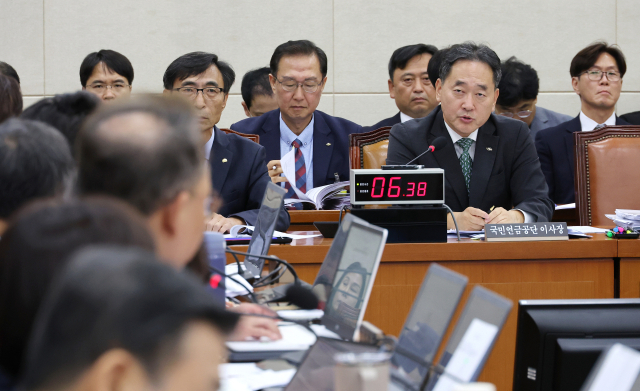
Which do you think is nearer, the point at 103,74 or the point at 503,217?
the point at 503,217

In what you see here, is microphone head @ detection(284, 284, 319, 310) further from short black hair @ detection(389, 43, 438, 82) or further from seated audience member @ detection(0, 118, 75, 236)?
short black hair @ detection(389, 43, 438, 82)

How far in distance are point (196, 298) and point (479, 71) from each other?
273 cm

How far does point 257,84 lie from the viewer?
469cm

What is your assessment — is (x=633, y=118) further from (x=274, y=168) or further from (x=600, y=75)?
(x=274, y=168)

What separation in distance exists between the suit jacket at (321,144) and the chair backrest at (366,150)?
1.49 ft

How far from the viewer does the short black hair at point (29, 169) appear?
3.17 ft

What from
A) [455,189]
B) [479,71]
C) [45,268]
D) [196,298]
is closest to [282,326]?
[45,268]

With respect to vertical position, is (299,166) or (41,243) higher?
(299,166)

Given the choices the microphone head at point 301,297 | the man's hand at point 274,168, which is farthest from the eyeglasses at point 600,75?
the microphone head at point 301,297

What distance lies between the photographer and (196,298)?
423 millimetres

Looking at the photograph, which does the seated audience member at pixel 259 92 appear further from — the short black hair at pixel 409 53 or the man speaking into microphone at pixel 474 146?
the man speaking into microphone at pixel 474 146

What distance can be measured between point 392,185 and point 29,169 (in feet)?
4.68

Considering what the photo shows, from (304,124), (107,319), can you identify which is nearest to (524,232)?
(304,124)

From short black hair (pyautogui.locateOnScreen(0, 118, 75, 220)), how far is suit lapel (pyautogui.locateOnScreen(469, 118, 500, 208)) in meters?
2.19
